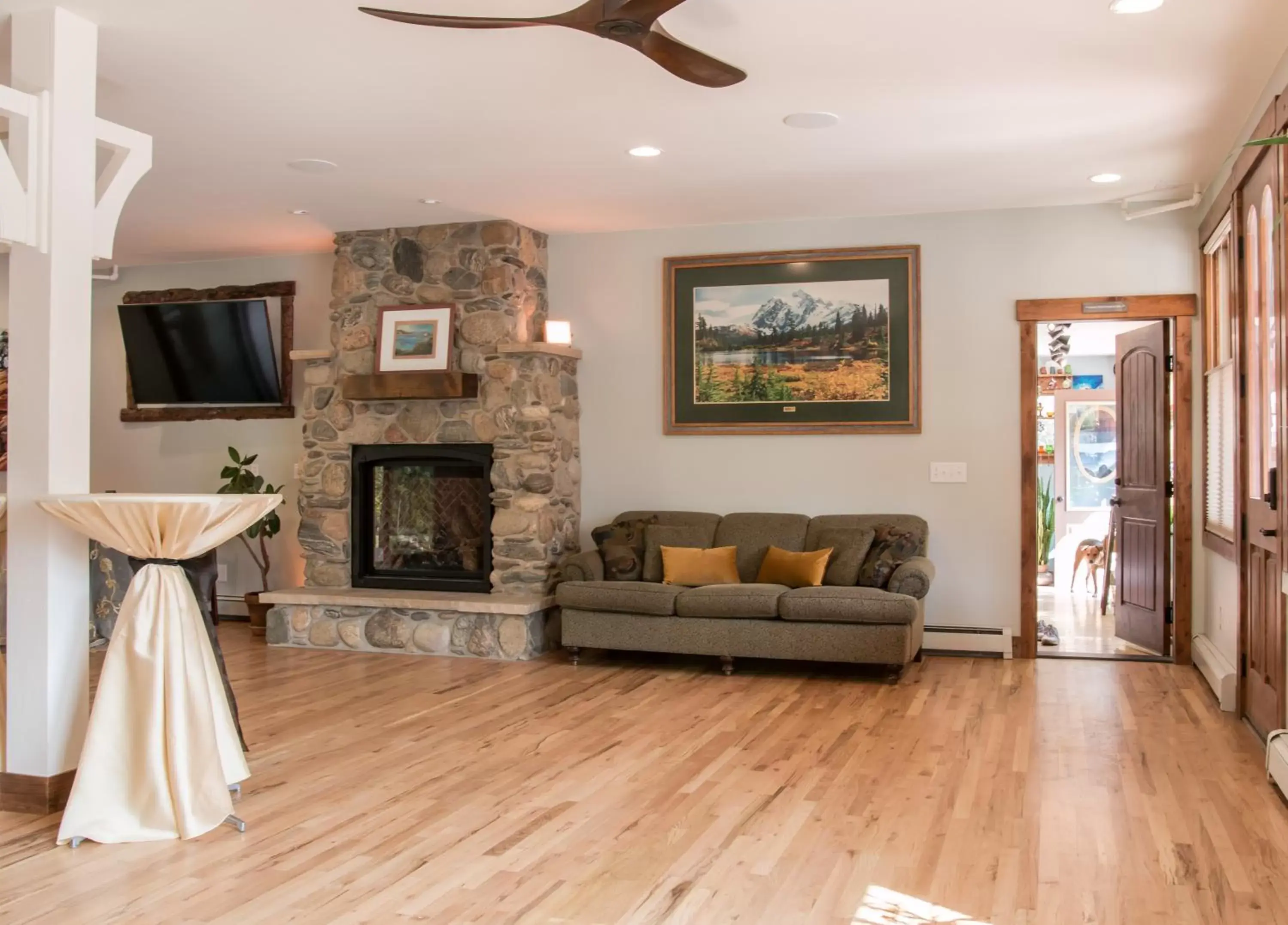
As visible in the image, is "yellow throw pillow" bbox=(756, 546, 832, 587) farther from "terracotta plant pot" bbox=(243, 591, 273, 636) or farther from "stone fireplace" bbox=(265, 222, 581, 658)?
"terracotta plant pot" bbox=(243, 591, 273, 636)

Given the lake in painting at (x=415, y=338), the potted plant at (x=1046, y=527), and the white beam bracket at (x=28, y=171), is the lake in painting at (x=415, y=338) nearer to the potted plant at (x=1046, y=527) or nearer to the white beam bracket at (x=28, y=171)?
the white beam bracket at (x=28, y=171)

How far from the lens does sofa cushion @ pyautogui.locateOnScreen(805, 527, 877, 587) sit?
6.33 meters

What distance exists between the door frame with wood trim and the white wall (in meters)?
0.05

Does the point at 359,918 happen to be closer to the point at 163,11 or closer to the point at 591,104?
the point at 163,11

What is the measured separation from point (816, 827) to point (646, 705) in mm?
1905

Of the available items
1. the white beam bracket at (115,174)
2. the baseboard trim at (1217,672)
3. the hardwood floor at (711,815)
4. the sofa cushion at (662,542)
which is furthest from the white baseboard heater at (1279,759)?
the white beam bracket at (115,174)

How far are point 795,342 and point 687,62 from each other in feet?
11.9

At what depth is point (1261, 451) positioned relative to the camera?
470 cm

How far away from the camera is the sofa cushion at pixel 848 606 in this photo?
5.79 metres

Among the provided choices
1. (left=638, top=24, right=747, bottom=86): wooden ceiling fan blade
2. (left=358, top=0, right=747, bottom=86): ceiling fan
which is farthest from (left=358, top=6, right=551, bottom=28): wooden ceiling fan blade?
(left=638, top=24, right=747, bottom=86): wooden ceiling fan blade

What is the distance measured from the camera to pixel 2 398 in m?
8.20

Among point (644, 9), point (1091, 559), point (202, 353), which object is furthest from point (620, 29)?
point (1091, 559)

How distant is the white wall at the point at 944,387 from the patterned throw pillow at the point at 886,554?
0.41 metres

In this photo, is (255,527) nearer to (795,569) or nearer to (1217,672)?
(795,569)
